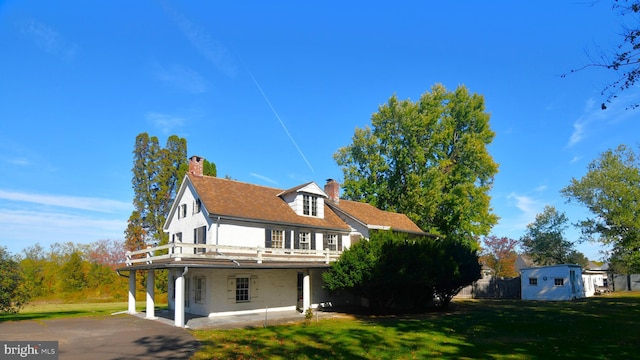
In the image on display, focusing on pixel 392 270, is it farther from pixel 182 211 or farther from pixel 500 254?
pixel 500 254

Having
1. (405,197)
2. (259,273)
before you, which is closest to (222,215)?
(259,273)

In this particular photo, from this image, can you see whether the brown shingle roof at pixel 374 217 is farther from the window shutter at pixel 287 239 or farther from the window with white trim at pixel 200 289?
the window with white trim at pixel 200 289

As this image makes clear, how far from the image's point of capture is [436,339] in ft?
47.9

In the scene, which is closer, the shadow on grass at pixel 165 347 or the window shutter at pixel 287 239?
the shadow on grass at pixel 165 347

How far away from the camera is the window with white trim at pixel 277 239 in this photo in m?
24.7

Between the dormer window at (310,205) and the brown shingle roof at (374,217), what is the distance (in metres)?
2.88

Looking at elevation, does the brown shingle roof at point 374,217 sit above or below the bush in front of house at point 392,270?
above

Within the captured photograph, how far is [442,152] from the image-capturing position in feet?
137

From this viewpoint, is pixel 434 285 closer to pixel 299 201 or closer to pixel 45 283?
pixel 299 201

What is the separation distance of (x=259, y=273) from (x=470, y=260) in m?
13.6

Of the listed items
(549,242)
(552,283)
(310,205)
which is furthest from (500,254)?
(310,205)

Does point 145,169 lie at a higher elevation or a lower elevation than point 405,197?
higher

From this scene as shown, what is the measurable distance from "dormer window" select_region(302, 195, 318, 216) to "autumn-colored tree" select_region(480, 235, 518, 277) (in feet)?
150

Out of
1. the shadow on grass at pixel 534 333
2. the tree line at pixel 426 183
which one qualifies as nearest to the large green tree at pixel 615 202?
the tree line at pixel 426 183
